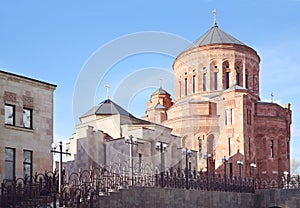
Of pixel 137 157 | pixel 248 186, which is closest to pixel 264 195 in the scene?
pixel 248 186

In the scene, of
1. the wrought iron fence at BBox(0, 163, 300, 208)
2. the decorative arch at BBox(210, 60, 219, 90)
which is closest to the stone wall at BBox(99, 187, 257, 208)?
the wrought iron fence at BBox(0, 163, 300, 208)

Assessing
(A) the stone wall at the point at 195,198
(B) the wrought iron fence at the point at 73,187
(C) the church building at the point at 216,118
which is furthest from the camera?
(C) the church building at the point at 216,118

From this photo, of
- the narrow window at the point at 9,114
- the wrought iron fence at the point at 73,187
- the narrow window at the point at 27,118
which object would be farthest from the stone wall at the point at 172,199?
the narrow window at the point at 9,114

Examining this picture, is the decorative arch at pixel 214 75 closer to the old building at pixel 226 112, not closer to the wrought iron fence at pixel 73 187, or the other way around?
the old building at pixel 226 112

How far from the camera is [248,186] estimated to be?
3906 centimetres

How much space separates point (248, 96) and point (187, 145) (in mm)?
7683

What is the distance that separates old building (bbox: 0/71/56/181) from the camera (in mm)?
26734

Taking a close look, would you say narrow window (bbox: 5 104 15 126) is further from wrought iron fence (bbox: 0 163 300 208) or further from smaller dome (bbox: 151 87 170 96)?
smaller dome (bbox: 151 87 170 96)

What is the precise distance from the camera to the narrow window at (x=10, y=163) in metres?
26.6

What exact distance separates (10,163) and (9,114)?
2.45 m

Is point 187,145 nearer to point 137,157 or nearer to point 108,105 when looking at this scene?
point 108,105

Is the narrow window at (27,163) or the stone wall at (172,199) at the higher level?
the narrow window at (27,163)

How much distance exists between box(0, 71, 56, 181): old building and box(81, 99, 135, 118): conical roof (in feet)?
63.6

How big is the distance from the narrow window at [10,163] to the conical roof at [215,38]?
1332 inches
